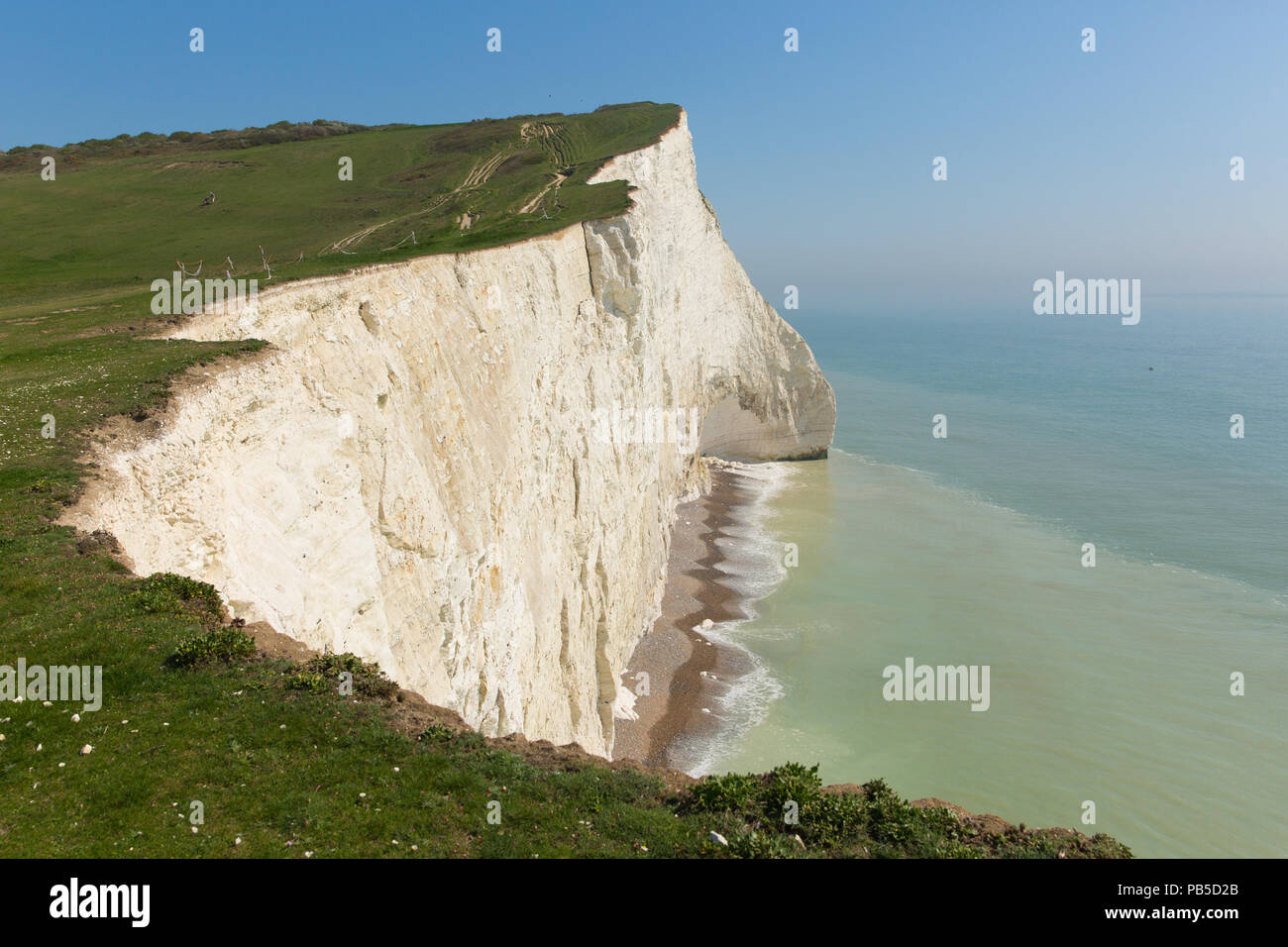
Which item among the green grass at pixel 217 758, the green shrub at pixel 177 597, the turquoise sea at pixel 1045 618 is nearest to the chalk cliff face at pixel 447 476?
the green shrub at pixel 177 597

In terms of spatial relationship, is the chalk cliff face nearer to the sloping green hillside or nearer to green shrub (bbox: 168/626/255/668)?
green shrub (bbox: 168/626/255/668)

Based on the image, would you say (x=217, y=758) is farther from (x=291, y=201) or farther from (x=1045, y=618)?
(x=291, y=201)

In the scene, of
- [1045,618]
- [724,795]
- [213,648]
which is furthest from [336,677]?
[1045,618]

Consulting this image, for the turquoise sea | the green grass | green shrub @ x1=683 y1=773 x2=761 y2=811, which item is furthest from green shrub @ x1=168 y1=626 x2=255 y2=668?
the turquoise sea

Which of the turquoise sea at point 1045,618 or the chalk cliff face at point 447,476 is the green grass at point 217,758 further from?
the turquoise sea at point 1045,618
